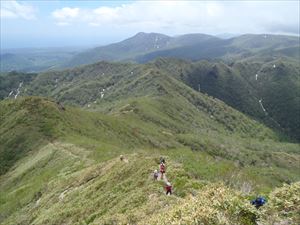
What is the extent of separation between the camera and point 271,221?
68.9 feet

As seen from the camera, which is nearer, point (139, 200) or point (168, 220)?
point (168, 220)

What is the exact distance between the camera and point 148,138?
165250mm

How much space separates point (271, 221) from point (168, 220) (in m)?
5.13

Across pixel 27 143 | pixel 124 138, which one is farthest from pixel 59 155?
pixel 124 138

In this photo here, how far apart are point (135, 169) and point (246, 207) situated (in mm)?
26225

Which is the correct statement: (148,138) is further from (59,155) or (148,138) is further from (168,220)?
(168,220)

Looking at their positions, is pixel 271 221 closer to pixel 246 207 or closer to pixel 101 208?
pixel 246 207

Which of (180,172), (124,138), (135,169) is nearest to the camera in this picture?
(180,172)

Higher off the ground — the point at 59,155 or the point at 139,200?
the point at 139,200

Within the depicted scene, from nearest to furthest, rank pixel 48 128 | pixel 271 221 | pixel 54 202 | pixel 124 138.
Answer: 1. pixel 271 221
2. pixel 54 202
3. pixel 48 128
4. pixel 124 138

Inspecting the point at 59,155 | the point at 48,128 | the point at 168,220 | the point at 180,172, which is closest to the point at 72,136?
the point at 48,128

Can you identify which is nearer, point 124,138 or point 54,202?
point 54,202

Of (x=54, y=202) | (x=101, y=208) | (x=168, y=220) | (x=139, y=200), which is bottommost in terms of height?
(x=54, y=202)

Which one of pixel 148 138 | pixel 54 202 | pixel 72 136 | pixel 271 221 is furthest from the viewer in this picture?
pixel 148 138
